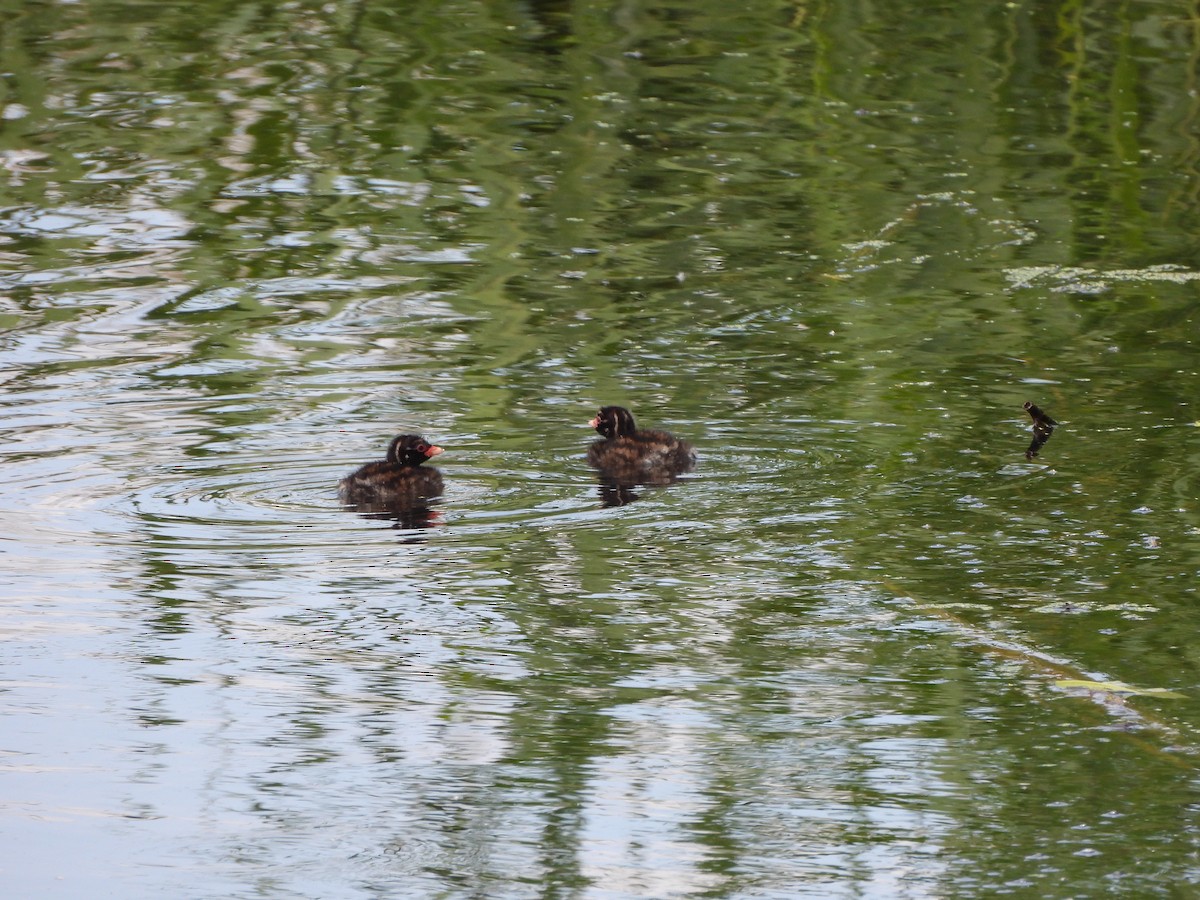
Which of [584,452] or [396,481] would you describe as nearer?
[396,481]

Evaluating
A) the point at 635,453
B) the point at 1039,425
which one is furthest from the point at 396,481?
the point at 1039,425

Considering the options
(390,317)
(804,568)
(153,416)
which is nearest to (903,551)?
(804,568)

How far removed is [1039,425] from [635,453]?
1.90 meters

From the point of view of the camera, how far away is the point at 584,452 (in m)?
9.77

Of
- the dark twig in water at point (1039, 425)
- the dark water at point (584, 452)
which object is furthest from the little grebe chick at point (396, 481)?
the dark twig in water at point (1039, 425)

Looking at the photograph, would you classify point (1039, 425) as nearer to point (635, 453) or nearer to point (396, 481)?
point (635, 453)

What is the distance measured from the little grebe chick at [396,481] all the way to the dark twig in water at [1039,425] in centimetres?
265

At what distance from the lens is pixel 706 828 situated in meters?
5.63

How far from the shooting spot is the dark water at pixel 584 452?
18.8ft

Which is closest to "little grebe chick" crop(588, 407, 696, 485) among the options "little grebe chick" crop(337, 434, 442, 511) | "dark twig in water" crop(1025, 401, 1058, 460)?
"little grebe chick" crop(337, 434, 442, 511)

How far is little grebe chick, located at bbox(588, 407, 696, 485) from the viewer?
30.2ft

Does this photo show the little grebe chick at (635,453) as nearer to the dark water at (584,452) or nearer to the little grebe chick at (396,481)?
the dark water at (584,452)

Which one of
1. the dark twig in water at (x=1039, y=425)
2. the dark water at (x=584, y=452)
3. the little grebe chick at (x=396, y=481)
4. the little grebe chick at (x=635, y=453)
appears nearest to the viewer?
the dark water at (x=584, y=452)

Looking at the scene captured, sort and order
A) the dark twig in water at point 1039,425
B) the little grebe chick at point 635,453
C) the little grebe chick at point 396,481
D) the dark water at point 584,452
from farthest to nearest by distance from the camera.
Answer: the dark twig in water at point 1039,425 < the little grebe chick at point 635,453 < the little grebe chick at point 396,481 < the dark water at point 584,452
